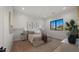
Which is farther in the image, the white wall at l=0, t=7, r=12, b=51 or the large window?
the large window

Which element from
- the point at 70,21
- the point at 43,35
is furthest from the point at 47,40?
the point at 70,21

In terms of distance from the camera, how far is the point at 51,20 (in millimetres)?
1791

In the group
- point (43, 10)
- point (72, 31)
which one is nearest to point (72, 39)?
point (72, 31)

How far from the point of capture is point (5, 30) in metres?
1.66

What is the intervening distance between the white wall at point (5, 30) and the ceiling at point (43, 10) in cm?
19

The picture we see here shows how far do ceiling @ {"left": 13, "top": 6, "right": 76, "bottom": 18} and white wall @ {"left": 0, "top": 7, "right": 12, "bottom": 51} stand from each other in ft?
0.64

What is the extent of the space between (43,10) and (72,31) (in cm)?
62

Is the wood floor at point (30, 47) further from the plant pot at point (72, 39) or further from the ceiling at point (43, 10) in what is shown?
the ceiling at point (43, 10)

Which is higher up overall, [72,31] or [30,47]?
[72,31]

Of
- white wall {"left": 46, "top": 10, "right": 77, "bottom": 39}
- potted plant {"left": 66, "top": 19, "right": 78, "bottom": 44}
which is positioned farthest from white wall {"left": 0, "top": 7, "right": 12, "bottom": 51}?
potted plant {"left": 66, "top": 19, "right": 78, "bottom": 44}

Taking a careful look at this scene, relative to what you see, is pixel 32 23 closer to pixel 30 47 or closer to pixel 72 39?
pixel 30 47

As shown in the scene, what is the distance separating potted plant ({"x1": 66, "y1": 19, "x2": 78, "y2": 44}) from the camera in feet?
5.51

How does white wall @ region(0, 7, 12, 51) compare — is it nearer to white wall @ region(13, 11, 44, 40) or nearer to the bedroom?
the bedroom
